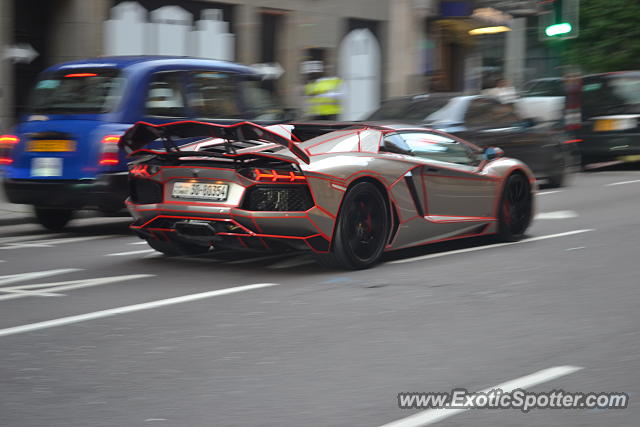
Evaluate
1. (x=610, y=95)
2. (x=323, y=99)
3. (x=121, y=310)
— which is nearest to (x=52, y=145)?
(x=121, y=310)

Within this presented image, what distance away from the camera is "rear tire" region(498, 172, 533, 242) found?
33.4ft

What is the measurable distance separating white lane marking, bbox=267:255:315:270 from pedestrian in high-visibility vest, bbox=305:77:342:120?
8.97 metres

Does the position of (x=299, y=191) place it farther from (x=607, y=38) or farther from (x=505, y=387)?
(x=607, y=38)

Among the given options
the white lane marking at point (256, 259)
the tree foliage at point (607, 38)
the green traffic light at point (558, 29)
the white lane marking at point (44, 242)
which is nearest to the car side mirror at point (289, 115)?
the white lane marking at point (44, 242)

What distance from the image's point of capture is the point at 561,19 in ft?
73.2

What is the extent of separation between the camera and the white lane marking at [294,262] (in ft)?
28.7

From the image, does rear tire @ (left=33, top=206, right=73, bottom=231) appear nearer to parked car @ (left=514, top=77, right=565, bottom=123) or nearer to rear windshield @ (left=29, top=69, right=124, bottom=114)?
rear windshield @ (left=29, top=69, right=124, bottom=114)

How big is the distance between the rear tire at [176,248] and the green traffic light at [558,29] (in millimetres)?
14651

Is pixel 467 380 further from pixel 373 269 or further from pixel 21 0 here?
pixel 21 0

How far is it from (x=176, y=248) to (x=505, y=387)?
185 inches

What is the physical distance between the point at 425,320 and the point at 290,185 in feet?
5.88

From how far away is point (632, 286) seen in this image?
7887 millimetres

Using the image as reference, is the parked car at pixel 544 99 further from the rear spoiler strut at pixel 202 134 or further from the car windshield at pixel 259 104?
the rear spoiler strut at pixel 202 134

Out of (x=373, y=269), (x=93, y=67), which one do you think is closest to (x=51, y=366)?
(x=373, y=269)
